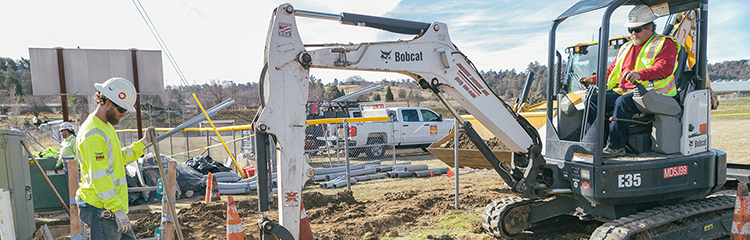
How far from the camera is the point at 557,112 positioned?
16.0ft

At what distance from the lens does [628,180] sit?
4387 mm

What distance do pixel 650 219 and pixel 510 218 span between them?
1.54 m

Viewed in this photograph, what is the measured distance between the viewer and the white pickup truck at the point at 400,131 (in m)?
16.0

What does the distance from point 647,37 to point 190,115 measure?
148 ft

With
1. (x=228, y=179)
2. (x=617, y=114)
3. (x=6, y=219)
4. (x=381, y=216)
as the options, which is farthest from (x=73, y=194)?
(x=617, y=114)

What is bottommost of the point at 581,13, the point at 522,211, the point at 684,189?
the point at 522,211

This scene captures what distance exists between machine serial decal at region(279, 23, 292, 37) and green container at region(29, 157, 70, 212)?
7211mm

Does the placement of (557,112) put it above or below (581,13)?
below

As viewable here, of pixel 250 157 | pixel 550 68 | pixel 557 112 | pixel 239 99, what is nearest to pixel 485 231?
pixel 557 112

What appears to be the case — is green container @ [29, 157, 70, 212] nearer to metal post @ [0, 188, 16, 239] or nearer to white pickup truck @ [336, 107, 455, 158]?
metal post @ [0, 188, 16, 239]

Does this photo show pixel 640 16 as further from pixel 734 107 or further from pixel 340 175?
pixel 734 107

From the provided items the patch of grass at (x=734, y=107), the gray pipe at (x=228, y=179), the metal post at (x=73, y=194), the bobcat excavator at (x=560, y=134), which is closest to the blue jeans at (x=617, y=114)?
the bobcat excavator at (x=560, y=134)

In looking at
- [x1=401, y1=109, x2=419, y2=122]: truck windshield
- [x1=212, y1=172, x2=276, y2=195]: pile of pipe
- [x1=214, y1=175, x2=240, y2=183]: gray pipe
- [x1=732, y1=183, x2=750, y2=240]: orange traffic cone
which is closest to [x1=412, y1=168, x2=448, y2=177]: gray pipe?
[x1=212, y1=172, x2=276, y2=195]: pile of pipe

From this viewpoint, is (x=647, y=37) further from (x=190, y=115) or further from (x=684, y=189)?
(x=190, y=115)
